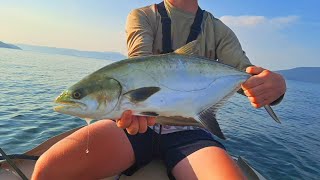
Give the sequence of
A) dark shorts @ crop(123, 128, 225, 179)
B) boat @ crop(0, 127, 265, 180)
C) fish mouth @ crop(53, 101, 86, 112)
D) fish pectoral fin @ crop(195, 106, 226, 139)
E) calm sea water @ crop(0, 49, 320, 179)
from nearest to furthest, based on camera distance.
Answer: fish mouth @ crop(53, 101, 86, 112) < fish pectoral fin @ crop(195, 106, 226, 139) < dark shorts @ crop(123, 128, 225, 179) < boat @ crop(0, 127, 265, 180) < calm sea water @ crop(0, 49, 320, 179)

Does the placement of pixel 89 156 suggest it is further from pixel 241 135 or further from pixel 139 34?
pixel 241 135

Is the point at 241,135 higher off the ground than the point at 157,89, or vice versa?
the point at 157,89

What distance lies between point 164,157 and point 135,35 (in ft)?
5.59

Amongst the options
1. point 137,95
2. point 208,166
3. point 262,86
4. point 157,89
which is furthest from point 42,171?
point 262,86

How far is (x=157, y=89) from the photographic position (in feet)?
10.3

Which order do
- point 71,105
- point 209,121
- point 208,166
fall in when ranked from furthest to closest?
point 208,166 < point 209,121 < point 71,105

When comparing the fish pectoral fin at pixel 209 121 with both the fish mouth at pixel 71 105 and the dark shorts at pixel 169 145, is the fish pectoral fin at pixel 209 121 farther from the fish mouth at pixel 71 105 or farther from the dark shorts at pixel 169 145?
the fish mouth at pixel 71 105

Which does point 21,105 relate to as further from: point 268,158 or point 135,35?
point 135,35

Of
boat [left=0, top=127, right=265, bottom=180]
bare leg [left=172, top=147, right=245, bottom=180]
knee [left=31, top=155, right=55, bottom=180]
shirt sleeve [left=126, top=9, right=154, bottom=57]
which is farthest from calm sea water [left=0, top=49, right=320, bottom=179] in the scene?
bare leg [left=172, top=147, right=245, bottom=180]

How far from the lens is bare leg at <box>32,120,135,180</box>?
3799mm

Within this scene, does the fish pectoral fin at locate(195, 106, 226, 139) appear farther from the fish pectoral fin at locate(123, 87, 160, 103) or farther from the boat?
the boat

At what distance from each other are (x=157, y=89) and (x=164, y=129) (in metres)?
1.52

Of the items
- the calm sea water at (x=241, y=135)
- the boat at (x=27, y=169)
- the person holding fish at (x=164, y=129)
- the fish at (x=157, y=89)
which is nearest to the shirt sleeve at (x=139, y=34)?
the person holding fish at (x=164, y=129)

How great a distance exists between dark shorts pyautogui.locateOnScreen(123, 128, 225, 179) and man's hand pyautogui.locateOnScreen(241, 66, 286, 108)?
931 millimetres
